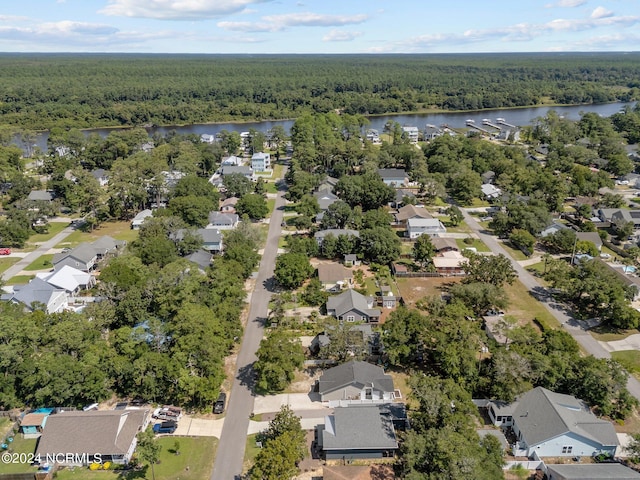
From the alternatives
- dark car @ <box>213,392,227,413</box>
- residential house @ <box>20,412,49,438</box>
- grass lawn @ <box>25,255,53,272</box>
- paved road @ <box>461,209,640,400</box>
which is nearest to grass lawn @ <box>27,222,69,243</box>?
grass lawn @ <box>25,255,53,272</box>

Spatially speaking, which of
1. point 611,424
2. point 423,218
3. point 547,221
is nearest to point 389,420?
point 611,424

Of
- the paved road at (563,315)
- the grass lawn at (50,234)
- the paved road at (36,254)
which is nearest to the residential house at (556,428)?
the paved road at (563,315)

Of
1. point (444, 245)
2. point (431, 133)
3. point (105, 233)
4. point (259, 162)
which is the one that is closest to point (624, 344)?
point (444, 245)

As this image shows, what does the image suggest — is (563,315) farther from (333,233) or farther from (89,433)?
(89,433)

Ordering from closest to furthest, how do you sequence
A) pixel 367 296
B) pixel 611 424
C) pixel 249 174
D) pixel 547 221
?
pixel 611 424 → pixel 367 296 → pixel 547 221 → pixel 249 174

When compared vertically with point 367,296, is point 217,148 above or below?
above

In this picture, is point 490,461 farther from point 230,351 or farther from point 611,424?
point 230,351
